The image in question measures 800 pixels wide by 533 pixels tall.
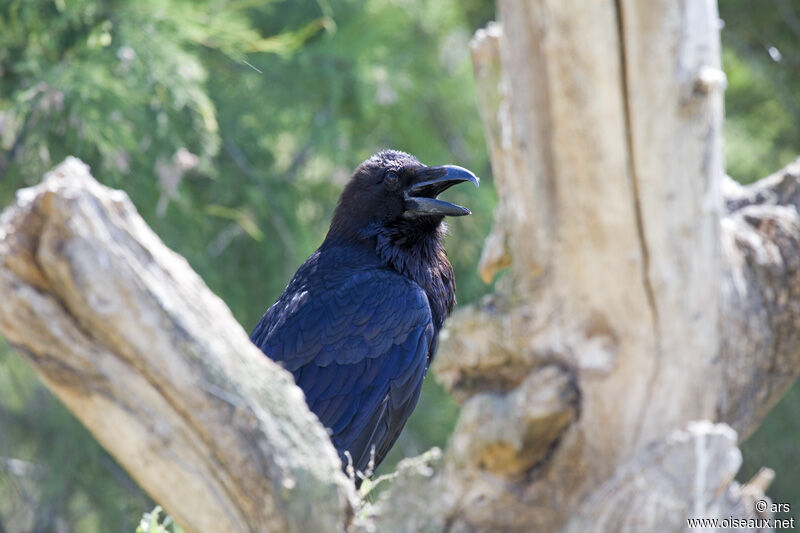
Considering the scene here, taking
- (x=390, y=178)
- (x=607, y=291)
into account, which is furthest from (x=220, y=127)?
(x=607, y=291)

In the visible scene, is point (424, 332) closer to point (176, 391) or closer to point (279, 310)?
point (279, 310)

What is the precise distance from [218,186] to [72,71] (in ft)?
6.40

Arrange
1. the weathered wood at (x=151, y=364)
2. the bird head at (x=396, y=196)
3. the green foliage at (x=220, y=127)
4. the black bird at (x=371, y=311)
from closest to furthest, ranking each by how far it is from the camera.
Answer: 1. the weathered wood at (x=151, y=364)
2. the black bird at (x=371, y=311)
3. the bird head at (x=396, y=196)
4. the green foliage at (x=220, y=127)

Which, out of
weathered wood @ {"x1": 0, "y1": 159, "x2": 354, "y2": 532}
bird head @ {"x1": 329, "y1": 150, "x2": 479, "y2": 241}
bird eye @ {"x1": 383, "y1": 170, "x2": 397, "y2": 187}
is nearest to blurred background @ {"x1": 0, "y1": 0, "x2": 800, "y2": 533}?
bird head @ {"x1": 329, "y1": 150, "x2": 479, "y2": 241}

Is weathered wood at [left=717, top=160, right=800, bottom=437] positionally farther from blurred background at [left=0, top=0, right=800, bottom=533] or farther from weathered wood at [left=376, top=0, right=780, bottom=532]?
blurred background at [left=0, top=0, right=800, bottom=533]

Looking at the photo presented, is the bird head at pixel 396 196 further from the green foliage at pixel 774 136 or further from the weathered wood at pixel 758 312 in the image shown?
the green foliage at pixel 774 136

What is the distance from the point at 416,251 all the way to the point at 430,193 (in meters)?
0.28

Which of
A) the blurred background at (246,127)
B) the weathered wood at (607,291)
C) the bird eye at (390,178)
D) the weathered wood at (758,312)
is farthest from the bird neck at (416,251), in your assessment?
the weathered wood at (607,291)

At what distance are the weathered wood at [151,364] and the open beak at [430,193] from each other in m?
2.42

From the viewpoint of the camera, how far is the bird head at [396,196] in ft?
15.8

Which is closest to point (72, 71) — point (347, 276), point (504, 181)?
point (347, 276)

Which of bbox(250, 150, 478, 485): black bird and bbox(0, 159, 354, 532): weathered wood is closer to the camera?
bbox(0, 159, 354, 532): weathered wood

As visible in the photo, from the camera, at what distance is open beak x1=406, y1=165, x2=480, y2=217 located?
4.75 metres

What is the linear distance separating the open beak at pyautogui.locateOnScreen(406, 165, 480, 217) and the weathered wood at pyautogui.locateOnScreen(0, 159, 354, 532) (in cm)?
242
